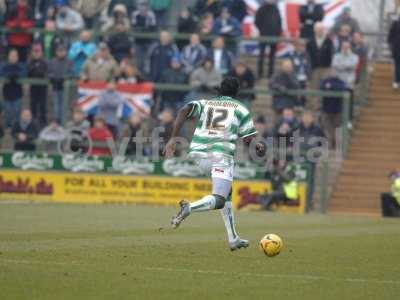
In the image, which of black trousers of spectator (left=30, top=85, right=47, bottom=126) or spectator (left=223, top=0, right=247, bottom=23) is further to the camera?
spectator (left=223, top=0, right=247, bottom=23)

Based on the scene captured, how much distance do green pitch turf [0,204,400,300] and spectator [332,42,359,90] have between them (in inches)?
310

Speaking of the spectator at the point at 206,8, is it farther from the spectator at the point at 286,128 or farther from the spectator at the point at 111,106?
the spectator at the point at 286,128

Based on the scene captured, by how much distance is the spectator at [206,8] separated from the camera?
3238cm

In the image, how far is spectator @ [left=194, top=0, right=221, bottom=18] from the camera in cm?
3238

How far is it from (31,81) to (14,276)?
18860mm

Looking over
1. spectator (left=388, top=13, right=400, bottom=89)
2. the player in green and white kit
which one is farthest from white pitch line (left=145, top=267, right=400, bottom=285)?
spectator (left=388, top=13, right=400, bottom=89)

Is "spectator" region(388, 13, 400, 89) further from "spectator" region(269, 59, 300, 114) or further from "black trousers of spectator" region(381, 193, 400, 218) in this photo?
"black trousers of spectator" region(381, 193, 400, 218)

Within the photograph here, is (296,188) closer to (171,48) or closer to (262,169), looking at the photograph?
(262,169)

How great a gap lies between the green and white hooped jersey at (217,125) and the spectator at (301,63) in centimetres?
1479

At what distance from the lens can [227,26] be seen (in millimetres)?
31500

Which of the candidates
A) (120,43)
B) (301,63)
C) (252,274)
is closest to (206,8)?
(120,43)

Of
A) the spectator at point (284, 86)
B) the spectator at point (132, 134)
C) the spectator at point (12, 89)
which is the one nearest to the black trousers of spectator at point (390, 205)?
the spectator at point (284, 86)

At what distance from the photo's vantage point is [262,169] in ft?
94.2

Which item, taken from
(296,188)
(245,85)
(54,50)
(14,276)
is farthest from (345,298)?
(54,50)
